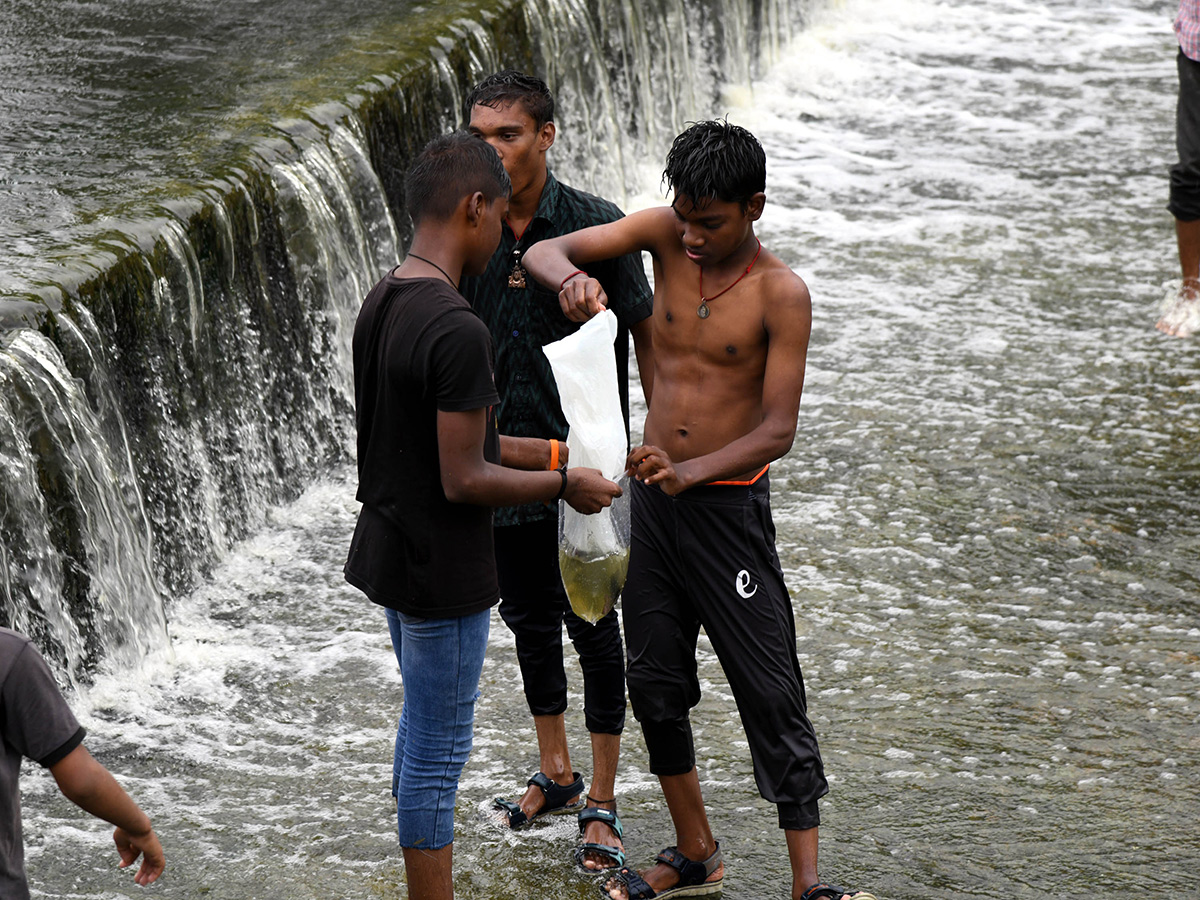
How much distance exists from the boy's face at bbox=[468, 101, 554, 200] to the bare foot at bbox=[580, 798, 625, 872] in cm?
164

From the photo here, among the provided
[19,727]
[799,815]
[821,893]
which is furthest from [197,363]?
[19,727]

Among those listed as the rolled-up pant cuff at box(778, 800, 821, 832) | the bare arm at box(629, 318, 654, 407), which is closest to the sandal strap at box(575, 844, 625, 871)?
the rolled-up pant cuff at box(778, 800, 821, 832)

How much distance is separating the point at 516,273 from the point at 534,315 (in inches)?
4.6

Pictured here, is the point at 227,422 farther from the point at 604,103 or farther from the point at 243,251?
the point at 604,103

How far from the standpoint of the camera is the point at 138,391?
571cm

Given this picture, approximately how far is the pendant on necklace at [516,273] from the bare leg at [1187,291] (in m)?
4.82

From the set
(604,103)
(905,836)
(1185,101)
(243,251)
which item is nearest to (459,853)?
(905,836)

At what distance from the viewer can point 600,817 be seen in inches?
154

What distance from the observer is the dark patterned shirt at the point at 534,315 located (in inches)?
154

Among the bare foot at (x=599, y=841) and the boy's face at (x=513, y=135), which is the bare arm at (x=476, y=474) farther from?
the bare foot at (x=599, y=841)

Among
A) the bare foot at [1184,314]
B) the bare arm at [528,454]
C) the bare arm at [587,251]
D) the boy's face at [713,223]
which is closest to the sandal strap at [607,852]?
the bare arm at [528,454]

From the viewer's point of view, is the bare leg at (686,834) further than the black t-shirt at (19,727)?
Yes

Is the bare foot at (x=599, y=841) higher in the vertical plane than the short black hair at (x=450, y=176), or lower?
lower

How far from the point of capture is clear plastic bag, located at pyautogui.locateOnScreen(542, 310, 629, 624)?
11.6 ft
